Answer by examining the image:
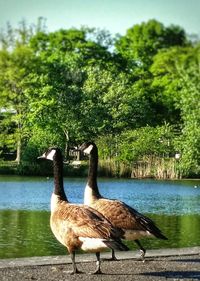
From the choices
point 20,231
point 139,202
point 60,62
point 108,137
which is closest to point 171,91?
point 108,137

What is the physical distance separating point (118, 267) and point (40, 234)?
6701mm

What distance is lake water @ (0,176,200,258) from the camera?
13164 millimetres

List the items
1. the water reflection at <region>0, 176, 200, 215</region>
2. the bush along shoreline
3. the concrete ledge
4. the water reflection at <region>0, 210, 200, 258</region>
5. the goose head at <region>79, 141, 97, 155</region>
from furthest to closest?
the bush along shoreline, the water reflection at <region>0, 176, 200, 215</region>, the water reflection at <region>0, 210, 200, 258</region>, the goose head at <region>79, 141, 97, 155</region>, the concrete ledge

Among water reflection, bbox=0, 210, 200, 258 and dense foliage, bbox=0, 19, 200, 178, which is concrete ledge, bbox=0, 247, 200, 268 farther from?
dense foliage, bbox=0, 19, 200, 178

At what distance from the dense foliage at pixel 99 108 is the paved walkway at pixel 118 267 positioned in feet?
103

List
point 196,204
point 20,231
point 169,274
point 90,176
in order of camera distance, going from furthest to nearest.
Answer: point 196,204 → point 20,231 → point 90,176 → point 169,274

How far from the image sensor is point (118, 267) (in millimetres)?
8453

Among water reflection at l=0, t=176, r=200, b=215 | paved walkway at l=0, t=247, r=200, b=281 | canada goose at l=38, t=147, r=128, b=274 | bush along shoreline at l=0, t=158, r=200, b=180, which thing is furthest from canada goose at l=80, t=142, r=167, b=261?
bush along shoreline at l=0, t=158, r=200, b=180

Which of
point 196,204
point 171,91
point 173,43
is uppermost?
point 171,91

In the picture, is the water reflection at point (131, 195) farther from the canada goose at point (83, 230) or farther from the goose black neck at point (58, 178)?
the canada goose at point (83, 230)

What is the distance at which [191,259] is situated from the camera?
909cm

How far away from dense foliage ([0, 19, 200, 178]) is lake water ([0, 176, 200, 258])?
19.1ft

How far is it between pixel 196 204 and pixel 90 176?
1576 centimetres

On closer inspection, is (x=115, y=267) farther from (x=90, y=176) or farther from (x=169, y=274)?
(x=90, y=176)
